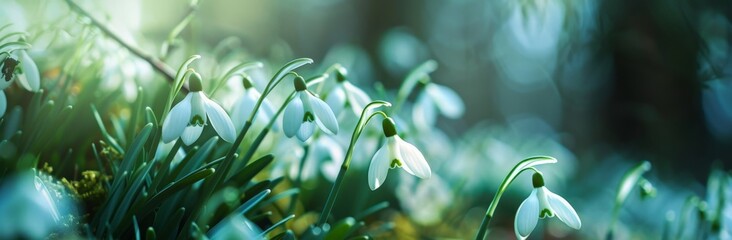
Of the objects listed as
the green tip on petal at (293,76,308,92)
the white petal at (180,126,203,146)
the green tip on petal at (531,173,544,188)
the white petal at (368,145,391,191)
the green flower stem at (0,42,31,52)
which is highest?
the green flower stem at (0,42,31,52)

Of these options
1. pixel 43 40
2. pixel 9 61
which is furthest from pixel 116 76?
pixel 9 61

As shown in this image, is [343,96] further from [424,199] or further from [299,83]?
[424,199]

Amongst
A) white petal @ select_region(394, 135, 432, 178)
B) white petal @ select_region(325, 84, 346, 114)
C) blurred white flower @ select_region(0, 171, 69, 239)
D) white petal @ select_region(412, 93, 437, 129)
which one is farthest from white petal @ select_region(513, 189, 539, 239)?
white petal @ select_region(412, 93, 437, 129)

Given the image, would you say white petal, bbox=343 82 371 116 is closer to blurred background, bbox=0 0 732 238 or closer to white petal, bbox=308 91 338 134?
white petal, bbox=308 91 338 134

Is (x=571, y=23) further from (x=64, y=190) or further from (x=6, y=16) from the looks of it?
(x=64, y=190)

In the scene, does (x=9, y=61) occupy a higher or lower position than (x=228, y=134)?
higher

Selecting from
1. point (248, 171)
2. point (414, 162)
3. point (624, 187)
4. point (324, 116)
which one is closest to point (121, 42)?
point (248, 171)

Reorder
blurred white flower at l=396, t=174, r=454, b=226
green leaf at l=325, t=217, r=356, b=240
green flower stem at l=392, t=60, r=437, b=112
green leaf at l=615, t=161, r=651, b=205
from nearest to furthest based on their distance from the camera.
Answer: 1. green leaf at l=325, t=217, r=356, b=240
2. green leaf at l=615, t=161, r=651, b=205
3. green flower stem at l=392, t=60, r=437, b=112
4. blurred white flower at l=396, t=174, r=454, b=226

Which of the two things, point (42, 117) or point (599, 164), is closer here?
point (42, 117)
